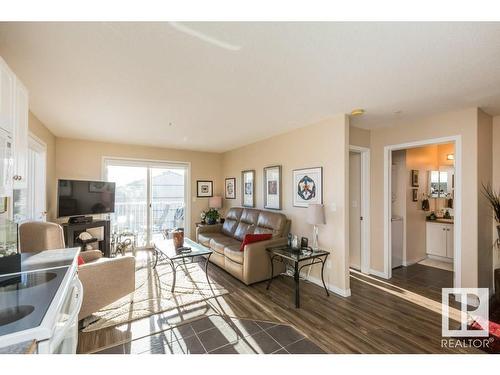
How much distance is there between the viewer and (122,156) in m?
4.84

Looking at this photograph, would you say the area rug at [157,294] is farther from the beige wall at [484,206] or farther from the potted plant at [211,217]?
the beige wall at [484,206]

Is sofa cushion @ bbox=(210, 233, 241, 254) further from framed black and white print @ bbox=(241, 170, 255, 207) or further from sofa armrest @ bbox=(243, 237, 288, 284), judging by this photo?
framed black and white print @ bbox=(241, 170, 255, 207)

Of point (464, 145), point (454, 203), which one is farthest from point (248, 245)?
point (464, 145)

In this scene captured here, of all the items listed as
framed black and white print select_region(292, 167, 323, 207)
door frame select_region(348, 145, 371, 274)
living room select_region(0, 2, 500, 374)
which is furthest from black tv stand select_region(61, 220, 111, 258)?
door frame select_region(348, 145, 371, 274)

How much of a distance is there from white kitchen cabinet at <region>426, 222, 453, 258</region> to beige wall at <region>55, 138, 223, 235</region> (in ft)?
15.3

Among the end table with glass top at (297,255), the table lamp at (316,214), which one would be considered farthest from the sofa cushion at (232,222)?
the table lamp at (316,214)

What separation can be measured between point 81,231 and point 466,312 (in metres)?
5.69

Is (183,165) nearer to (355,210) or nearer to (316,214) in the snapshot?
(316,214)

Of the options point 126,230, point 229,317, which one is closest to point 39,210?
point 126,230

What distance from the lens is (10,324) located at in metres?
0.85

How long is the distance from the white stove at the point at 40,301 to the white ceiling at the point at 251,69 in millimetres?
1506

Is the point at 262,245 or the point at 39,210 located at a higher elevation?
the point at 39,210
